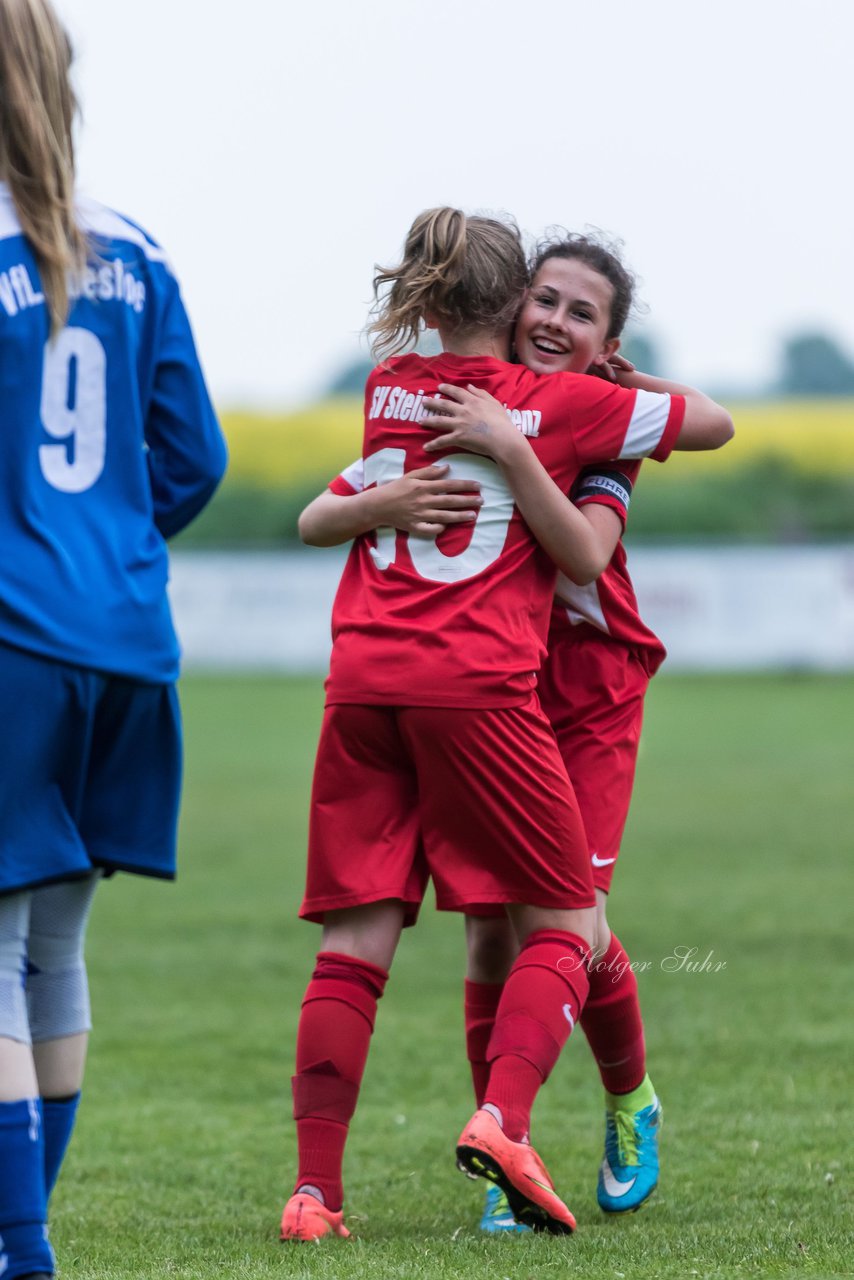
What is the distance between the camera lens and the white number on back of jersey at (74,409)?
254cm

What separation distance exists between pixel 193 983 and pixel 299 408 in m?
44.1

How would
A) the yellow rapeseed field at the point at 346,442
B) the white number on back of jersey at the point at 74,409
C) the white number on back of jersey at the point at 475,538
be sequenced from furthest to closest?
the yellow rapeseed field at the point at 346,442 < the white number on back of jersey at the point at 475,538 < the white number on back of jersey at the point at 74,409

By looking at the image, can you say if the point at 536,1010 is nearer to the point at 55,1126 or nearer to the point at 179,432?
the point at 55,1126

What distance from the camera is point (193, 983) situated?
6.90 m

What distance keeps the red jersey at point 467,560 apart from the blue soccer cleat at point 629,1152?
1021mm

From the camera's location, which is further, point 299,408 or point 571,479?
point 299,408

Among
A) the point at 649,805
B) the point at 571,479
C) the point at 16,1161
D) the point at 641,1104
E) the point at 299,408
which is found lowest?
the point at 299,408

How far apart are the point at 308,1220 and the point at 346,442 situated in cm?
4471

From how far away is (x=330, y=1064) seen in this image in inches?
130

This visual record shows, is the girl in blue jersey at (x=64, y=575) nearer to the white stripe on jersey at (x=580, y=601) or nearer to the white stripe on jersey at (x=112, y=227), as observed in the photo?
the white stripe on jersey at (x=112, y=227)

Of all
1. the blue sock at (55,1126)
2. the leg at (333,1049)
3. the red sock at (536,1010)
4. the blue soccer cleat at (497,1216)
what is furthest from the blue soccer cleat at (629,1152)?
the blue sock at (55,1126)

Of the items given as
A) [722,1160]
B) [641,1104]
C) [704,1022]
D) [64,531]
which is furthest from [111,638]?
[704,1022]

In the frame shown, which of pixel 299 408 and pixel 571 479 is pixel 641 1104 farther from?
pixel 299 408

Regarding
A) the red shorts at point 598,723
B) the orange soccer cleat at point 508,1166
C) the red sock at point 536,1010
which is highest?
the red shorts at point 598,723
